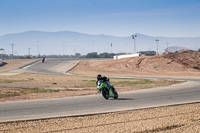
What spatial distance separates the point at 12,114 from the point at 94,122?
12.6 ft

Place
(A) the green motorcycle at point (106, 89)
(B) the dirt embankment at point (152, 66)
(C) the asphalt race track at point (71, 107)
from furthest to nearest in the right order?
1. (B) the dirt embankment at point (152, 66)
2. (A) the green motorcycle at point (106, 89)
3. (C) the asphalt race track at point (71, 107)

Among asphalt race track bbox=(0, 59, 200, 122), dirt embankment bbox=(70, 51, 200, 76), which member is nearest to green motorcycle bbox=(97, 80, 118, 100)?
asphalt race track bbox=(0, 59, 200, 122)

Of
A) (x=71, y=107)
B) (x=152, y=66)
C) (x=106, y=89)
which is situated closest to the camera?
(x=71, y=107)

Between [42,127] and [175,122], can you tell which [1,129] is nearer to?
[42,127]

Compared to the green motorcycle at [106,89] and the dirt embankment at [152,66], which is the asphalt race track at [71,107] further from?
the dirt embankment at [152,66]

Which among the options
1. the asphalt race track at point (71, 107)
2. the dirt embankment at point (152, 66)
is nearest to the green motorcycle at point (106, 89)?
the asphalt race track at point (71, 107)

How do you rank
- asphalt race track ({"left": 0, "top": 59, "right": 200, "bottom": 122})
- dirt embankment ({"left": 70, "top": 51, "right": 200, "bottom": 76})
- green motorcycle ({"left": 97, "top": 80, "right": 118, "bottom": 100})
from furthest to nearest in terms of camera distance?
dirt embankment ({"left": 70, "top": 51, "right": 200, "bottom": 76}), green motorcycle ({"left": 97, "top": 80, "right": 118, "bottom": 100}), asphalt race track ({"left": 0, "top": 59, "right": 200, "bottom": 122})

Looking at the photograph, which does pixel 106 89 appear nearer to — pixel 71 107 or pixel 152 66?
pixel 71 107

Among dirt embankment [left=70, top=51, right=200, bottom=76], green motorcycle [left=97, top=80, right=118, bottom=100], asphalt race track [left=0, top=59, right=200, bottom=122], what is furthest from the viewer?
dirt embankment [left=70, top=51, right=200, bottom=76]

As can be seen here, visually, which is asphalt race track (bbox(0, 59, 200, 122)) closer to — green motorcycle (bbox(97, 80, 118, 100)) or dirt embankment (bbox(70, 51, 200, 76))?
green motorcycle (bbox(97, 80, 118, 100))

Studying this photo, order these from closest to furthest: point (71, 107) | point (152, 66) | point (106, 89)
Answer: point (71, 107)
point (106, 89)
point (152, 66)

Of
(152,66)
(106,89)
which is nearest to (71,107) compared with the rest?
(106,89)

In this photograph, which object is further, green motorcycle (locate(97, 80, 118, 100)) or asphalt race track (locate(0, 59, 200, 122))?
green motorcycle (locate(97, 80, 118, 100))

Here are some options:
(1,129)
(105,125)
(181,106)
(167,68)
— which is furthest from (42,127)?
(167,68)
